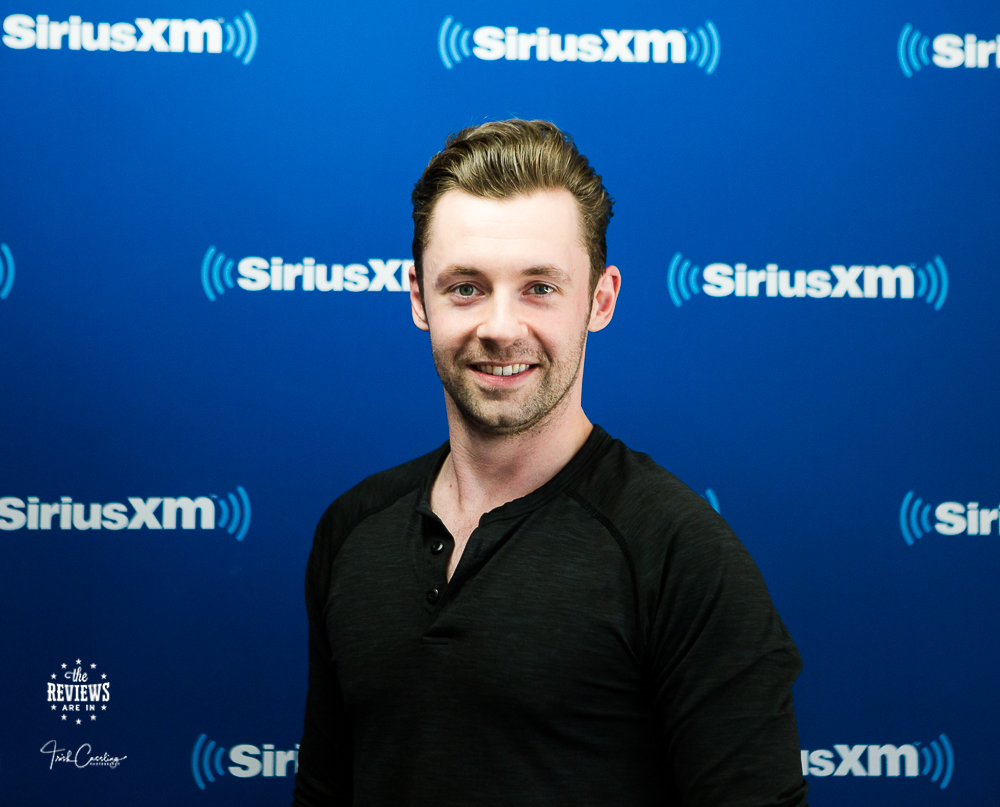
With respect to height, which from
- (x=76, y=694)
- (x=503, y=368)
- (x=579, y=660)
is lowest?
(x=76, y=694)

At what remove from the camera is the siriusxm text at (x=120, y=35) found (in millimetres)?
1640

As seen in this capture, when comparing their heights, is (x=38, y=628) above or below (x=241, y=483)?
below

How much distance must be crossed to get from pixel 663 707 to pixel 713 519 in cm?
20

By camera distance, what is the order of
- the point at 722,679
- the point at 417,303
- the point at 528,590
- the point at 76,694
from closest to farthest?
the point at 722,679
the point at 528,590
the point at 417,303
the point at 76,694

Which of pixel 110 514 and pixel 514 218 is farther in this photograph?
pixel 110 514

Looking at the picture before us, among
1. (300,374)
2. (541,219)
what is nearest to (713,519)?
(541,219)

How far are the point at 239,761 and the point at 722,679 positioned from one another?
1145mm

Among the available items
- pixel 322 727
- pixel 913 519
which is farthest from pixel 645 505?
pixel 913 519

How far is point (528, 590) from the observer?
96 centimetres

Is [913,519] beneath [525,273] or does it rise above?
beneath

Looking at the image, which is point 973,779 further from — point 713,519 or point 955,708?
point 713,519

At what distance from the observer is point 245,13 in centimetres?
164

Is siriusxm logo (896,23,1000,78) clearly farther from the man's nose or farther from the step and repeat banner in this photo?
the man's nose

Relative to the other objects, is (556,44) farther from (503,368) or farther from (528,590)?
(528,590)
